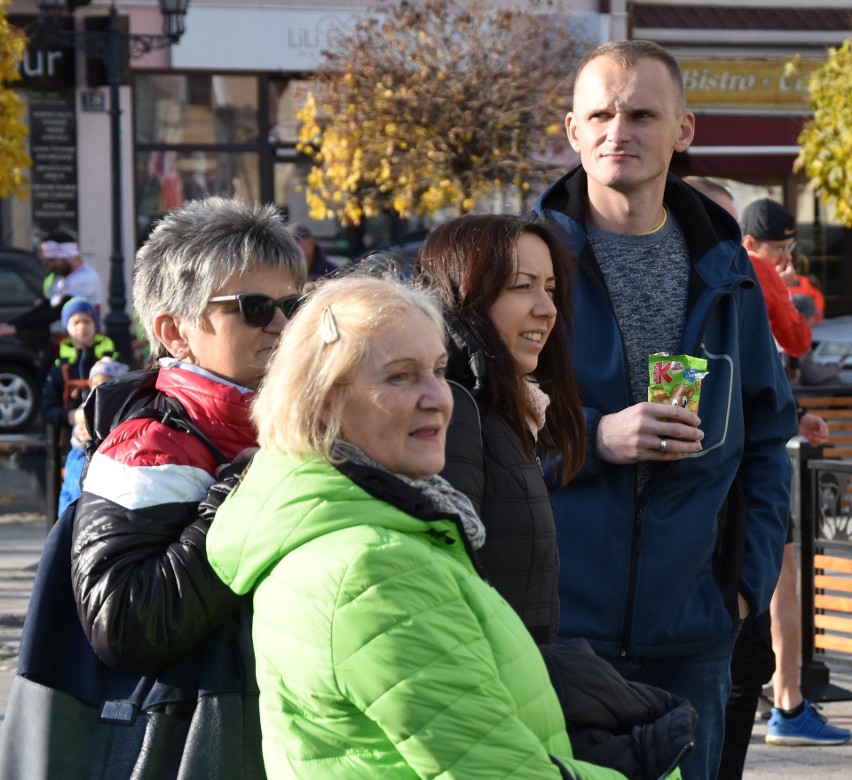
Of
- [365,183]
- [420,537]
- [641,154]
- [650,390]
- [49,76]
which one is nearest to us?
[420,537]

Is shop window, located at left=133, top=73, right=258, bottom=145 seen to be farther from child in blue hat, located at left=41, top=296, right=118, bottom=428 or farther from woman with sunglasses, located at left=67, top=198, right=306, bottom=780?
woman with sunglasses, located at left=67, top=198, right=306, bottom=780

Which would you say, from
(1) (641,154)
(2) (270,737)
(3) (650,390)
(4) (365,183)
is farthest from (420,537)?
(4) (365,183)

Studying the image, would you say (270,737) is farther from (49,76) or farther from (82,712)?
(49,76)

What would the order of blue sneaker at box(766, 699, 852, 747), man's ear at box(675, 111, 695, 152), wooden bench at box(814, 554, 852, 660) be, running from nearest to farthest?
man's ear at box(675, 111, 695, 152), blue sneaker at box(766, 699, 852, 747), wooden bench at box(814, 554, 852, 660)

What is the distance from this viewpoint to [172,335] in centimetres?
307

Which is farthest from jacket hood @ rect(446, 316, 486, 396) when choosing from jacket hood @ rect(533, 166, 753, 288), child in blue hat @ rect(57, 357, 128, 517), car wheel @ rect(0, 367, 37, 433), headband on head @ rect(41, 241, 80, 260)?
car wheel @ rect(0, 367, 37, 433)

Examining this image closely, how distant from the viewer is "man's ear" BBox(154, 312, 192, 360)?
120 inches

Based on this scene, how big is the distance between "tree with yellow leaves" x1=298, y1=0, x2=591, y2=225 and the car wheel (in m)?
3.98

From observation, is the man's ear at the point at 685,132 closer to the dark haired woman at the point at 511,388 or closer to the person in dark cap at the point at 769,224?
the dark haired woman at the point at 511,388

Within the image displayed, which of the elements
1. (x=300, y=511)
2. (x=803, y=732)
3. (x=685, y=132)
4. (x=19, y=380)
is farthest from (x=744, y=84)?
(x=300, y=511)

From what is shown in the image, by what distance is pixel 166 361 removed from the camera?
119 inches

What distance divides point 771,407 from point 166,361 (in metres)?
1.44

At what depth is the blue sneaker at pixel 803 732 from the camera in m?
5.92

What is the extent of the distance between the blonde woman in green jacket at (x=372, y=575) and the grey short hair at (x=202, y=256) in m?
0.55
